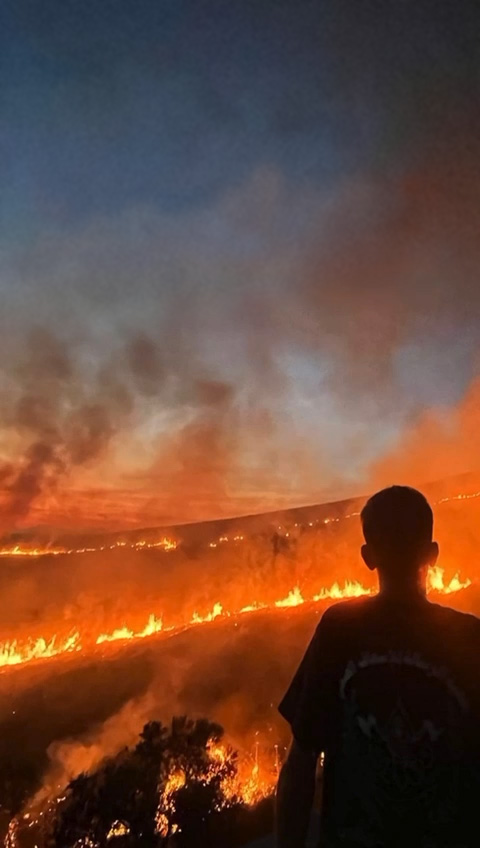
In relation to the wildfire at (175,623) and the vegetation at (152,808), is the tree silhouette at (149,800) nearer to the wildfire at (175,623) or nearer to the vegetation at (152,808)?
the vegetation at (152,808)

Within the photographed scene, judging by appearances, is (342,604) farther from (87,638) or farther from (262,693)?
(87,638)

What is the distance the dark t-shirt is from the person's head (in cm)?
17

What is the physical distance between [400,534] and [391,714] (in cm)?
75

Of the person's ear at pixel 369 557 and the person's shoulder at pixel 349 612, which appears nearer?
the person's shoulder at pixel 349 612

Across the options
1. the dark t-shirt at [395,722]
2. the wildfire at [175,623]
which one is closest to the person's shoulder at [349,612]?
the dark t-shirt at [395,722]

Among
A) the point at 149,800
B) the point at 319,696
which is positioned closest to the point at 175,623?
the point at 149,800

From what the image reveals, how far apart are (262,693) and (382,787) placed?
14749 mm

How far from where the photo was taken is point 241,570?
84.4 ft

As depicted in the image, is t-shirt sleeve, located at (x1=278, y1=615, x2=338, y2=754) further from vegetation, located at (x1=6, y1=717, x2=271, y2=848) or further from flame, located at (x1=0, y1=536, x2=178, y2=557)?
flame, located at (x1=0, y1=536, x2=178, y2=557)

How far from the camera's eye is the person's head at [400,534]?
2.69 metres

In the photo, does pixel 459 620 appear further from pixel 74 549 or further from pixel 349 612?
pixel 74 549

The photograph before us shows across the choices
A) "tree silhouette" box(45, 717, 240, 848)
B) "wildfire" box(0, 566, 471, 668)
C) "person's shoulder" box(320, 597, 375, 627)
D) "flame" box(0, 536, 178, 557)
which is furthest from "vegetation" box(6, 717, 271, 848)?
"flame" box(0, 536, 178, 557)

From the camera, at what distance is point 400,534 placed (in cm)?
271

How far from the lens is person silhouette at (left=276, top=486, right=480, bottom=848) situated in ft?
7.90
